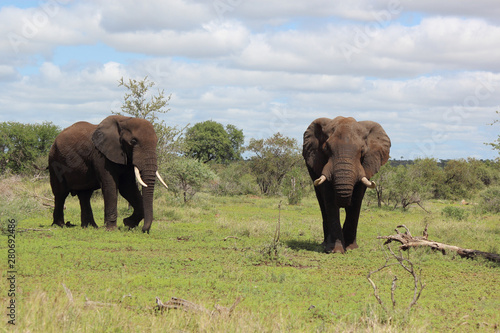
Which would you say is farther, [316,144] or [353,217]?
[316,144]

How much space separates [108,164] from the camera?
15.5m

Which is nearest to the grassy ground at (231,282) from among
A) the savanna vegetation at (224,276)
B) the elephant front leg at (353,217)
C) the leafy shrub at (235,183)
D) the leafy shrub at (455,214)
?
the savanna vegetation at (224,276)

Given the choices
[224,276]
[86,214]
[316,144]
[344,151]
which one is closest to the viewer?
[224,276]

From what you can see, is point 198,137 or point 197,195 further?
point 198,137

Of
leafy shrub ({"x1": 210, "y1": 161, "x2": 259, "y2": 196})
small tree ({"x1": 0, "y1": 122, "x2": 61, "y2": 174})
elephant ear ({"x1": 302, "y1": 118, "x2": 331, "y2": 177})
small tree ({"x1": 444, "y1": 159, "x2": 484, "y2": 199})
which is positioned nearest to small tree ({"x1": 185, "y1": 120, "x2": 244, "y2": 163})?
leafy shrub ({"x1": 210, "y1": 161, "x2": 259, "y2": 196})

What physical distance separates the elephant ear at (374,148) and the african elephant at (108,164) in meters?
5.35

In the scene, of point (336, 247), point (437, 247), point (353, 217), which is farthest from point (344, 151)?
point (437, 247)

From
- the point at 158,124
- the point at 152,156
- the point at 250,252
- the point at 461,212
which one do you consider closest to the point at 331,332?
the point at 250,252

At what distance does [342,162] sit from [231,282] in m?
3.78

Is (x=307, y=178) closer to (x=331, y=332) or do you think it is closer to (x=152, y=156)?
(x=152, y=156)

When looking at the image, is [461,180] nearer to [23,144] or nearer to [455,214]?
[455,214]

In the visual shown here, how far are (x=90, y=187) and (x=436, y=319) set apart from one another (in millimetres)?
11006

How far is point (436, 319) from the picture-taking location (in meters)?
8.04

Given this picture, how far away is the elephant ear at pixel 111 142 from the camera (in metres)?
15.3
